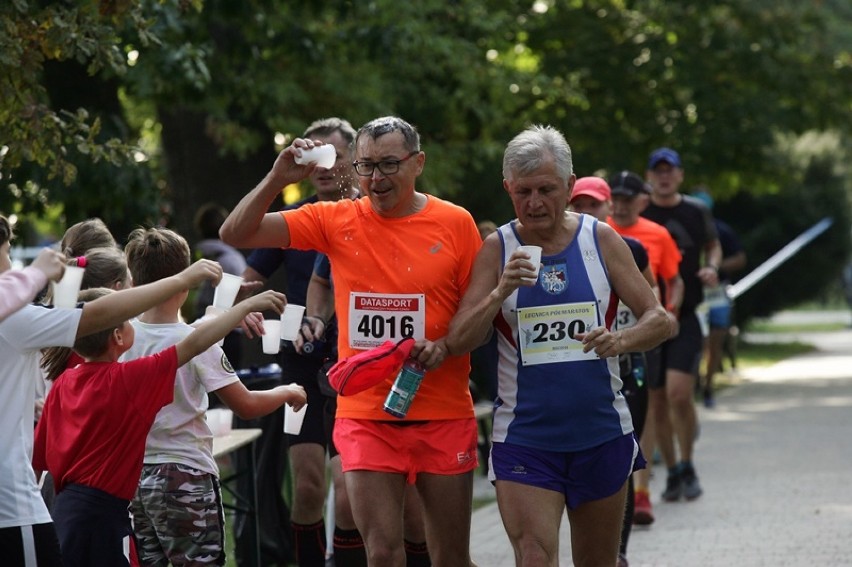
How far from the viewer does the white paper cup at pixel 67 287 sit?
421cm

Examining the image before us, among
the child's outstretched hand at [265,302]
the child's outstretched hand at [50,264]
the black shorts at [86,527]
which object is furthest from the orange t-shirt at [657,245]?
the child's outstretched hand at [50,264]

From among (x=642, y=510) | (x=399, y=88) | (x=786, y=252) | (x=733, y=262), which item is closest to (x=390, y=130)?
(x=642, y=510)

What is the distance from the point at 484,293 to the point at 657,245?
14.4 feet

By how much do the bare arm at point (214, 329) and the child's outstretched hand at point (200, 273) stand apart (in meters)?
0.20

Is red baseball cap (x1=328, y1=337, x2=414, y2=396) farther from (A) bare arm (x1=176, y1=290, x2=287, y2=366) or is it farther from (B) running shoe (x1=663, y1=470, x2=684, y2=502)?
(B) running shoe (x1=663, y1=470, x2=684, y2=502)

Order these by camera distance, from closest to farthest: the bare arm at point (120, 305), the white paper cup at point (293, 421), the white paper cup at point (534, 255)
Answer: the bare arm at point (120, 305)
the white paper cup at point (534, 255)
the white paper cup at point (293, 421)

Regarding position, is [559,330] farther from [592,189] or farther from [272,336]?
[592,189]

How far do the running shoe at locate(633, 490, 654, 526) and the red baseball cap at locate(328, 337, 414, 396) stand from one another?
4562 mm

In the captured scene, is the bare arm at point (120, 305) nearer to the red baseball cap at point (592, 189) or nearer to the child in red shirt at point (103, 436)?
the child in red shirt at point (103, 436)

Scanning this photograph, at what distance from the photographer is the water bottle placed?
564 cm

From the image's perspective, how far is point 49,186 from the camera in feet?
38.6

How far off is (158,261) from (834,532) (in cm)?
530

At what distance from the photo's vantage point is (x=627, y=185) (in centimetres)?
966

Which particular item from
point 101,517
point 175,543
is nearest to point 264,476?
point 175,543
